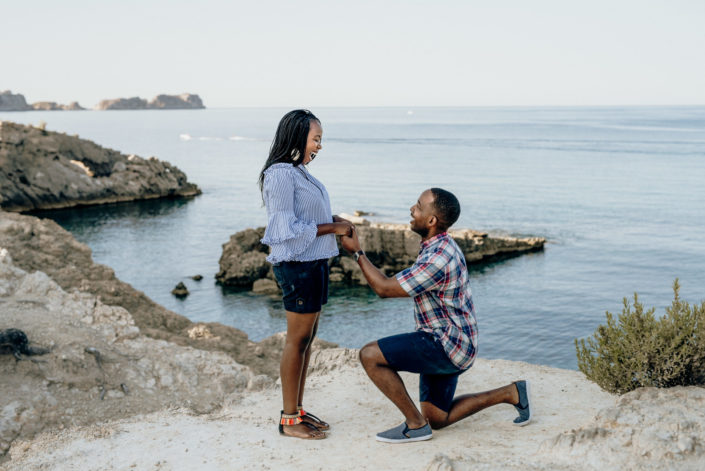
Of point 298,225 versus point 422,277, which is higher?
point 298,225

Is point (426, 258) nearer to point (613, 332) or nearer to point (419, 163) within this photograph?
point (613, 332)

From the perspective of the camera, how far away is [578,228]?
1917 inches

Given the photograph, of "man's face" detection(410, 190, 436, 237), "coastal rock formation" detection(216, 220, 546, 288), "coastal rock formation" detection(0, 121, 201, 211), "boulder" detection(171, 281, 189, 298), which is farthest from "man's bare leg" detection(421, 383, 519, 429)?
"coastal rock formation" detection(0, 121, 201, 211)

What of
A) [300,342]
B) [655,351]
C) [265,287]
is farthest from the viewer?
[265,287]

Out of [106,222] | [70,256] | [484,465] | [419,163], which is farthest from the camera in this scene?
[419,163]

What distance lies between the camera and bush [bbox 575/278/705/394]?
583 cm

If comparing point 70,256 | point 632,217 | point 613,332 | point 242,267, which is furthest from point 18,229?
point 632,217

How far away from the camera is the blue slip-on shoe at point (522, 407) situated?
18.1 ft

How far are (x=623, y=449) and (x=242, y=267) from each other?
30.9 metres

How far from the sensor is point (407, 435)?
5.19 m

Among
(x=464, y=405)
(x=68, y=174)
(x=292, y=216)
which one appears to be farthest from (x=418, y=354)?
(x=68, y=174)

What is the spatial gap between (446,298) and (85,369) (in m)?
4.09

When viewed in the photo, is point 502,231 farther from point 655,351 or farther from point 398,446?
point 398,446

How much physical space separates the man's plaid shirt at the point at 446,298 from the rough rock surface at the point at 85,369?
2971 millimetres
